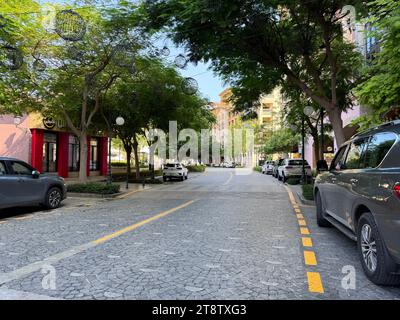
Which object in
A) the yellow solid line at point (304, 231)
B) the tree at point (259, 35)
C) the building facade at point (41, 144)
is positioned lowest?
the yellow solid line at point (304, 231)

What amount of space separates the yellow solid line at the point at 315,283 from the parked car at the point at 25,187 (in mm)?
8067

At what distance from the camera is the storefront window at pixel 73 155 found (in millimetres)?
27972

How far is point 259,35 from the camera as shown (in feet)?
36.6

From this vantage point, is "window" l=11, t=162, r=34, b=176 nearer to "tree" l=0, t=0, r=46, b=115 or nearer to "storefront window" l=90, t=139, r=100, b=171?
"tree" l=0, t=0, r=46, b=115

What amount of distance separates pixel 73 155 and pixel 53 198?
59.6ft

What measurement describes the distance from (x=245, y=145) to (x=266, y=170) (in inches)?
1340

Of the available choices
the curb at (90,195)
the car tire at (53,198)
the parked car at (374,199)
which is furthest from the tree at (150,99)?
the parked car at (374,199)

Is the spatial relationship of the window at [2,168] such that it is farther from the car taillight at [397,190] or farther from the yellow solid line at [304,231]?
the car taillight at [397,190]

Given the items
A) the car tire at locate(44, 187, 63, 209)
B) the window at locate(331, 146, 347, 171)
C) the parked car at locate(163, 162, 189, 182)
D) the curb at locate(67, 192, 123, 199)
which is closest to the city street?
the car tire at locate(44, 187, 63, 209)

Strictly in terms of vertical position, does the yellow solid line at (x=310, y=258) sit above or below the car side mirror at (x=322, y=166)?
below

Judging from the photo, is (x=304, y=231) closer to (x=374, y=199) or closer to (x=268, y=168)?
(x=374, y=199)

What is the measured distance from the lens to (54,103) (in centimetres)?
1552
